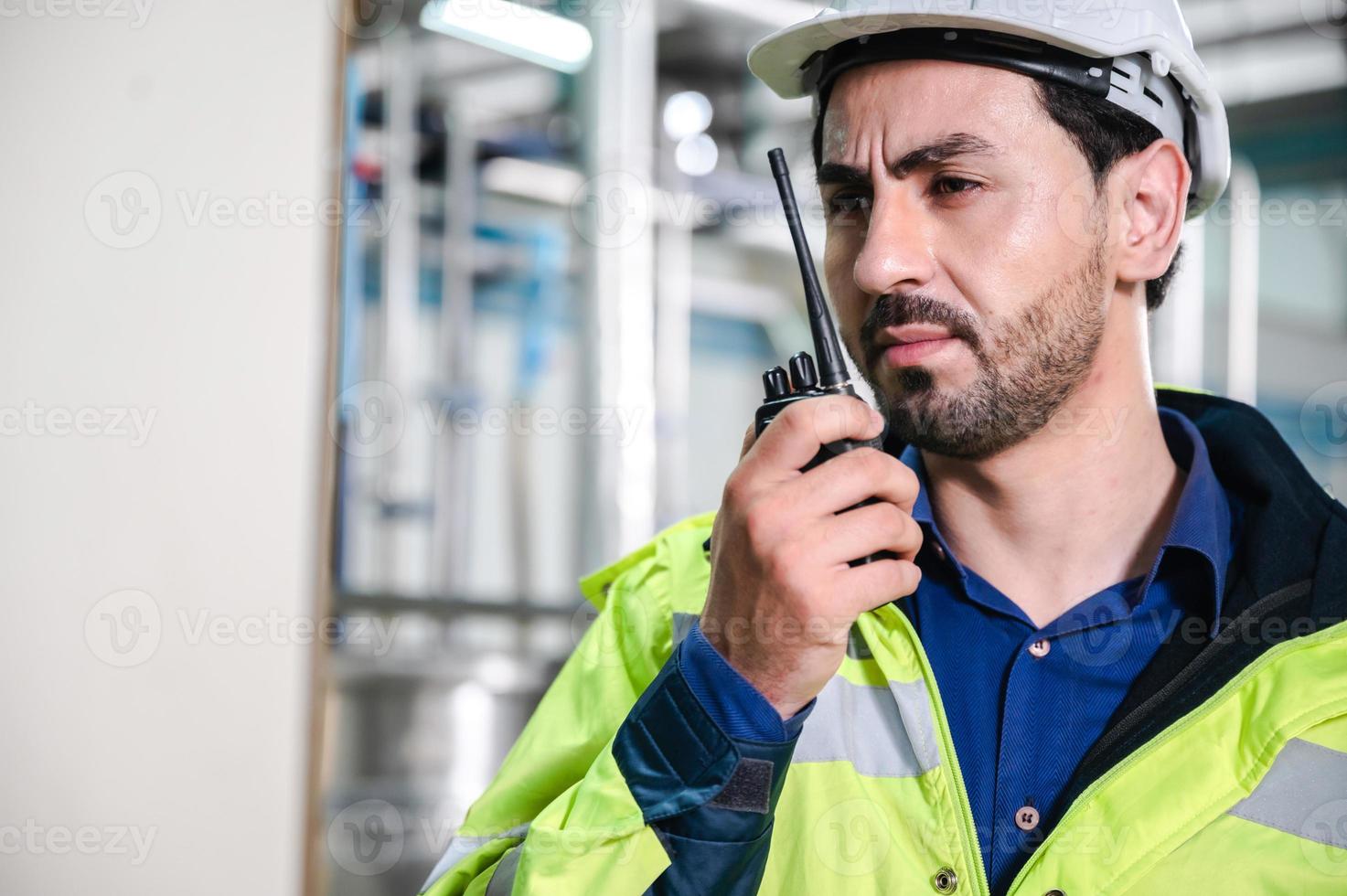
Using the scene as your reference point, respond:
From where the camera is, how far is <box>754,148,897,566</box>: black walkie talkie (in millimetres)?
1058

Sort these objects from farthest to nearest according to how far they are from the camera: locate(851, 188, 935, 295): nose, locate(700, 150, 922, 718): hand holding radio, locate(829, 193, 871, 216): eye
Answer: locate(829, 193, 871, 216): eye
locate(851, 188, 935, 295): nose
locate(700, 150, 922, 718): hand holding radio

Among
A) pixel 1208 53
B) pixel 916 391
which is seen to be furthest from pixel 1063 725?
pixel 1208 53

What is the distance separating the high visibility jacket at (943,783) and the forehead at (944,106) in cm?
47

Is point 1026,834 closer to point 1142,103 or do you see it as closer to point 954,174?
point 954,174

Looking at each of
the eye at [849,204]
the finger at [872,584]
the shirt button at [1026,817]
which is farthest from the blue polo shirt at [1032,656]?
the eye at [849,204]

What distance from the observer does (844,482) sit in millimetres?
1017

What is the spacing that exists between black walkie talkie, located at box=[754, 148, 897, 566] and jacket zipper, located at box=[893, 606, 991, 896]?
0.12 m

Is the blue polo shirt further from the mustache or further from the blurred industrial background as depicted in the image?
the blurred industrial background

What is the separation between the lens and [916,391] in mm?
1274

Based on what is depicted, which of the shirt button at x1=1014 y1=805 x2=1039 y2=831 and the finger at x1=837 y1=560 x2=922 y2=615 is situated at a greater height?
the finger at x1=837 y1=560 x2=922 y2=615

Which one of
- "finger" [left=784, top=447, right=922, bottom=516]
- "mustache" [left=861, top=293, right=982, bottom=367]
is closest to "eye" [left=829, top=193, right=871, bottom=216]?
"mustache" [left=861, top=293, right=982, bottom=367]

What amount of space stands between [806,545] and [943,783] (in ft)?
0.94

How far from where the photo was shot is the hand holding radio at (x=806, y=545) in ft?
3.31

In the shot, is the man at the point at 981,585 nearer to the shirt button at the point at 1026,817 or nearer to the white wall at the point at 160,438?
the shirt button at the point at 1026,817
